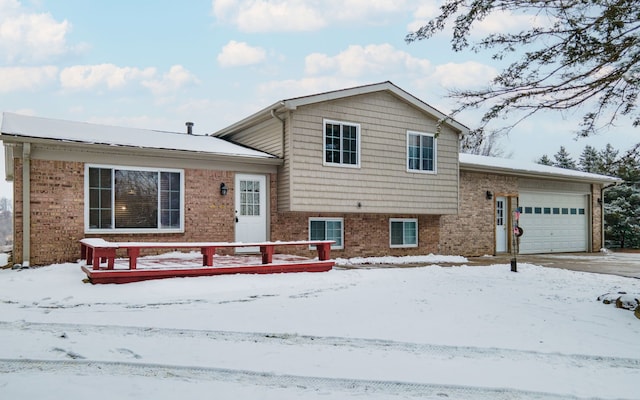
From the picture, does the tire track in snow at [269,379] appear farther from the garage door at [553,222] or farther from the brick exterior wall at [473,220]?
the garage door at [553,222]

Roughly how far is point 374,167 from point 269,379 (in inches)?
380

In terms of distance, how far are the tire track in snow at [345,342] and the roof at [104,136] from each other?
5300 mm

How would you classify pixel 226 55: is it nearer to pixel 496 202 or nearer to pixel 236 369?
pixel 496 202

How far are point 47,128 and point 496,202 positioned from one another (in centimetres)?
1366

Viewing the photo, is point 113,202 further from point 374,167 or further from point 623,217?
point 623,217

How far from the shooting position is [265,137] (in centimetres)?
1292

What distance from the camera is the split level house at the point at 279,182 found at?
9656 mm

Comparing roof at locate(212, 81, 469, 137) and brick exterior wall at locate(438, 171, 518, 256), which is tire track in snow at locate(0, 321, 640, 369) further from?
brick exterior wall at locate(438, 171, 518, 256)

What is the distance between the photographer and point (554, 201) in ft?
61.0

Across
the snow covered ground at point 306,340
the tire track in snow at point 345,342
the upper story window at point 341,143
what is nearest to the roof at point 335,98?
the upper story window at point 341,143

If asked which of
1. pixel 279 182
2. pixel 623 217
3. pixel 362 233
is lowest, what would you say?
pixel 362 233

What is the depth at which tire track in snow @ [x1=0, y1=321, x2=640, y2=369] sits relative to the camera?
→ 4652 mm

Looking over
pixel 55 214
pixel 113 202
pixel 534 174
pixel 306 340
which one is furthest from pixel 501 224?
pixel 55 214

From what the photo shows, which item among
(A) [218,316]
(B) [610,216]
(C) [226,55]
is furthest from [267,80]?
(A) [218,316]
